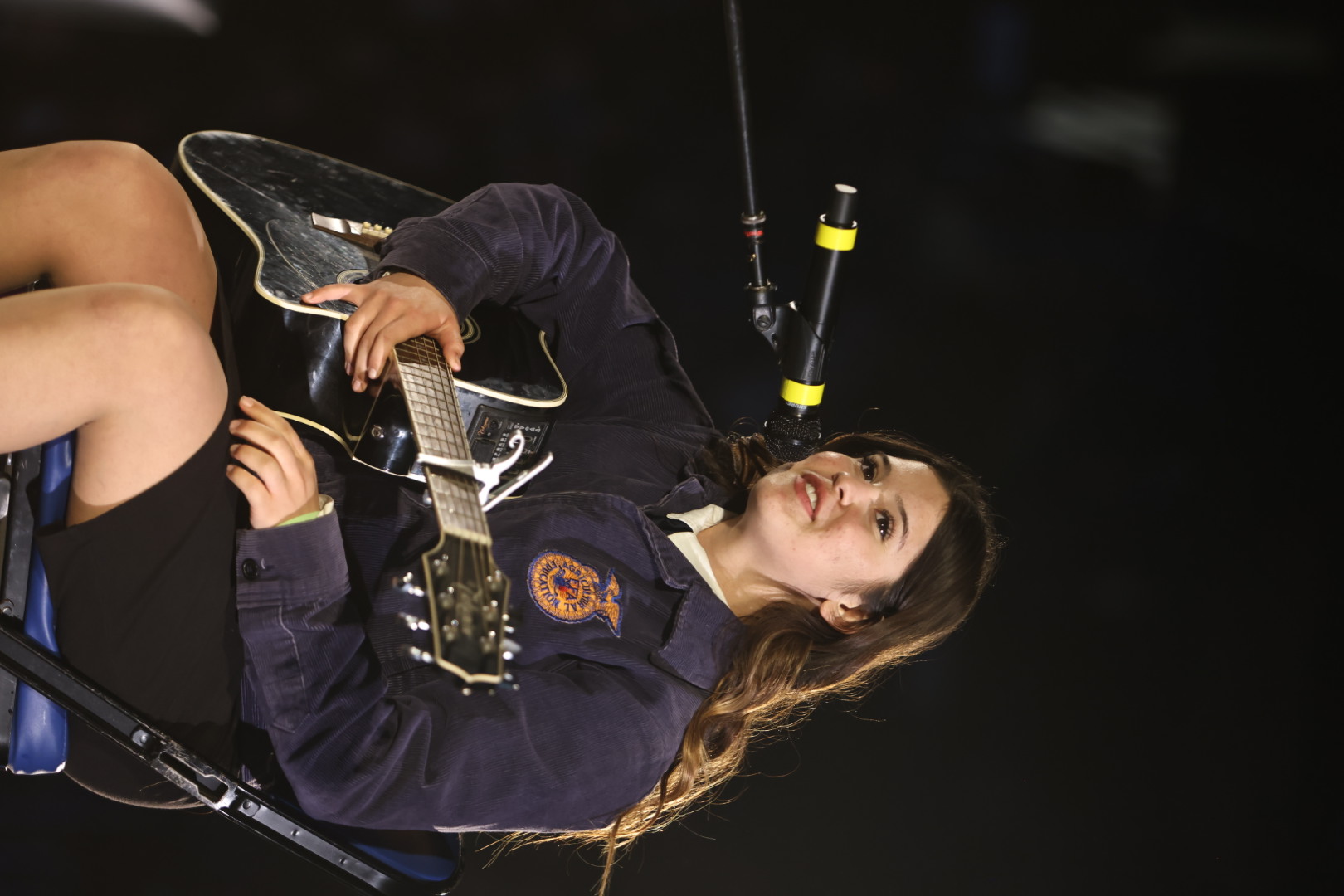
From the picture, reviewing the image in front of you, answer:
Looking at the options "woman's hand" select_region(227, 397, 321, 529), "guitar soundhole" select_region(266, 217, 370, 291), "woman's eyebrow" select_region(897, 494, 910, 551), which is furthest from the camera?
"woman's eyebrow" select_region(897, 494, 910, 551)

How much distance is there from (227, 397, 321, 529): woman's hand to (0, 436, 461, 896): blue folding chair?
0.18 m

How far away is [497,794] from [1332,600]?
4.39 feet

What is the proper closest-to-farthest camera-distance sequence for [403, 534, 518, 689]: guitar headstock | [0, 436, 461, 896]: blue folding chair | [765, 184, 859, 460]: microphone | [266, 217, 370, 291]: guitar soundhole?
[403, 534, 518, 689]: guitar headstock, [0, 436, 461, 896]: blue folding chair, [266, 217, 370, 291]: guitar soundhole, [765, 184, 859, 460]: microphone

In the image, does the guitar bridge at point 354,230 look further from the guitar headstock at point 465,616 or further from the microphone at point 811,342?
the guitar headstock at point 465,616

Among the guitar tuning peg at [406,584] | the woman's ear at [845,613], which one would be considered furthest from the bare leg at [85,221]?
the woman's ear at [845,613]

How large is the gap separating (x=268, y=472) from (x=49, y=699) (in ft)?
1.09

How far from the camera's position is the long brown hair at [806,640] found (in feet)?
5.24

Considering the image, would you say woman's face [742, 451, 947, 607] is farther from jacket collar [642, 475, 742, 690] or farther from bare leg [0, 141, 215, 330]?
bare leg [0, 141, 215, 330]

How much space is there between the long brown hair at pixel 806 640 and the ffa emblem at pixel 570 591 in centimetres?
25

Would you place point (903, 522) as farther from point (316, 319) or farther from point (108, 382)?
point (108, 382)

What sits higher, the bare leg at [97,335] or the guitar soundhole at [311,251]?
the bare leg at [97,335]

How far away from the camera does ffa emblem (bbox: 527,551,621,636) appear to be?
144cm

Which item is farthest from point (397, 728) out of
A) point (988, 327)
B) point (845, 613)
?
point (988, 327)

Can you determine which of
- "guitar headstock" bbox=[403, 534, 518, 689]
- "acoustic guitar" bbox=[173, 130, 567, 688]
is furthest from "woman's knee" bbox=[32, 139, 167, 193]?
"guitar headstock" bbox=[403, 534, 518, 689]
